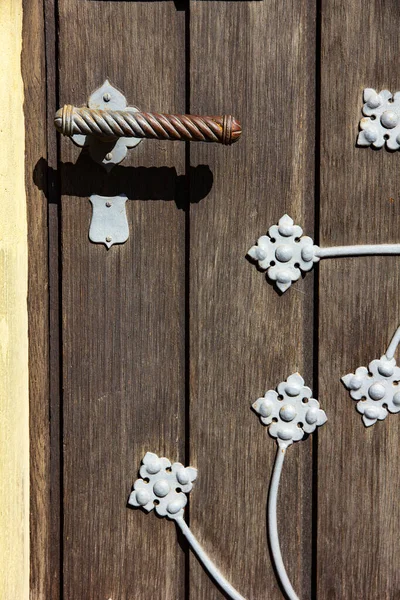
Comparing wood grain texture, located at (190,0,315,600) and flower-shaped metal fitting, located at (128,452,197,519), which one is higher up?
wood grain texture, located at (190,0,315,600)

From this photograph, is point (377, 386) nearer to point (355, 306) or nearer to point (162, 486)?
point (355, 306)

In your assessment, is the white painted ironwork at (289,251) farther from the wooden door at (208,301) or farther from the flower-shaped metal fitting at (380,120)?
the flower-shaped metal fitting at (380,120)

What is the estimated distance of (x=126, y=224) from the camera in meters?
0.73

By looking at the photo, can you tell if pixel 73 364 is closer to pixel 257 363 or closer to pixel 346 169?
pixel 257 363

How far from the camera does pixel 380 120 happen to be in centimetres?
74

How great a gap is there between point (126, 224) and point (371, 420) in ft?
1.25

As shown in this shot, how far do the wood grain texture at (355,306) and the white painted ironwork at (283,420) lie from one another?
21mm

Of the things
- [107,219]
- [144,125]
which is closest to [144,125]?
[144,125]

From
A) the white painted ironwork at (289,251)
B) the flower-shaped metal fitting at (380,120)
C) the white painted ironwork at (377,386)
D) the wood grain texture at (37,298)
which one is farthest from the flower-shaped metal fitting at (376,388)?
the wood grain texture at (37,298)

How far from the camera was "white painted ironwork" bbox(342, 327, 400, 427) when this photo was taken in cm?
75

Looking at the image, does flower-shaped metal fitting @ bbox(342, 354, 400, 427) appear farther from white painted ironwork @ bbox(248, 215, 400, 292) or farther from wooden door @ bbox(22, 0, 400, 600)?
white painted ironwork @ bbox(248, 215, 400, 292)

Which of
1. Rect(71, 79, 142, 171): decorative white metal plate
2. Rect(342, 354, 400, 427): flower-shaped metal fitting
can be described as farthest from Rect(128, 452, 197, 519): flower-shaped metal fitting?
Rect(71, 79, 142, 171): decorative white metal plate

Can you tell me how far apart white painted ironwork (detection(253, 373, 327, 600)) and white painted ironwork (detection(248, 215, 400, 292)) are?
12cm

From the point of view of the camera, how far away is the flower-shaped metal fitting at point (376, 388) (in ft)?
2.45
